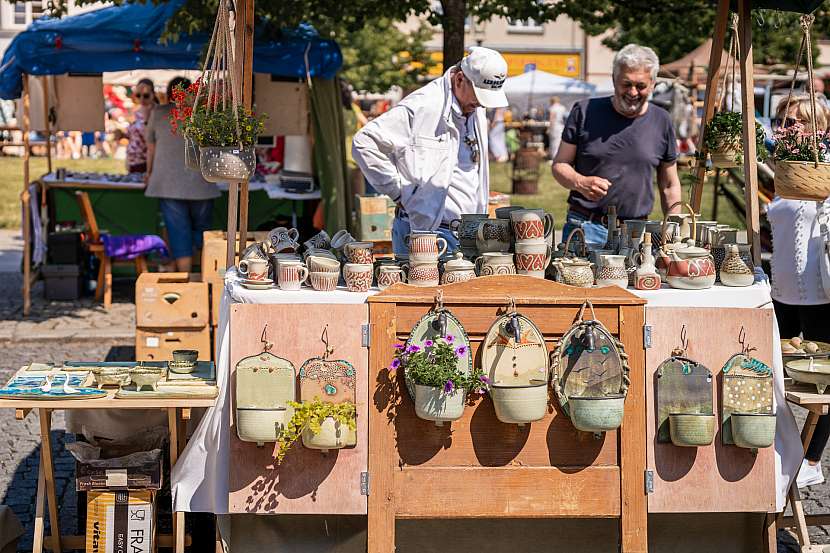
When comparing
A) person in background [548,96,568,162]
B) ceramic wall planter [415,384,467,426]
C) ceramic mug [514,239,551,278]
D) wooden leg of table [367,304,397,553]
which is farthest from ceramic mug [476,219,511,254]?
person in background [548,96,568,162]

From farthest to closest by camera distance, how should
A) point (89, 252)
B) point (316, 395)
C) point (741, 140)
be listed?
point (89, 252) → point (741, 140) → point (316, 395)

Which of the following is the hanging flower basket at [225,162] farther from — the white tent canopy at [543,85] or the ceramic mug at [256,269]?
the white tent canopy at [543,85]

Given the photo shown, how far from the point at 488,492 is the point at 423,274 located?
828 millimetres

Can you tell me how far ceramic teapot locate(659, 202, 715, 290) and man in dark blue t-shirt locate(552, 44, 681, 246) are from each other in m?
1.12

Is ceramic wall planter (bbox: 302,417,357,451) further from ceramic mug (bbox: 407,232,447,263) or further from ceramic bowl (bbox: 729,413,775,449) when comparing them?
ceramic bowl (bbox: 729,413,775,449)

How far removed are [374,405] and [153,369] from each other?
34.7 inches

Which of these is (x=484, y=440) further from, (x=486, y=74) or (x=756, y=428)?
(x=486, y=74)

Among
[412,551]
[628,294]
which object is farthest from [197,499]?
[628,294]

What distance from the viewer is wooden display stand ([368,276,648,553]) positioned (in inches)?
161

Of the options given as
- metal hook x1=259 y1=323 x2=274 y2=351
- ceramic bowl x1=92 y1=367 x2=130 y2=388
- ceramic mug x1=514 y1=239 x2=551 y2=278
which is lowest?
ceramic bowl x1=92 y1=367 x2=130 y2=388

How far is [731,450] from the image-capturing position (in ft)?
13.7

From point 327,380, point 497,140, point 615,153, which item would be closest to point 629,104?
point 615,153

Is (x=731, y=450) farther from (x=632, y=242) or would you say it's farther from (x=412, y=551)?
(x=412, y=551)

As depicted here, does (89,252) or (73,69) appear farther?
(89,252)
